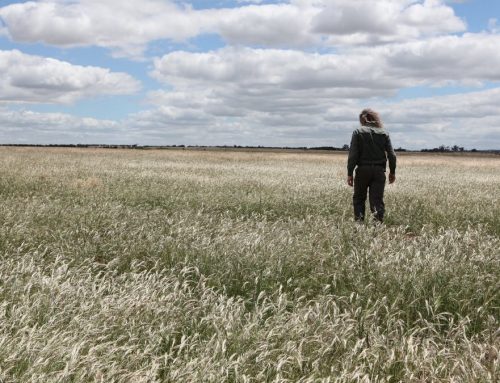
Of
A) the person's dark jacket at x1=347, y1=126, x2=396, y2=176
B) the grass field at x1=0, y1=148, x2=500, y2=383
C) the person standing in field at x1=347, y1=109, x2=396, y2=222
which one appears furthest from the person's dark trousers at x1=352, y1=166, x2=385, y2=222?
the grass field at x1=0, y1=148, x2=500, y2=383

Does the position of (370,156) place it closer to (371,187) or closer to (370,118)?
(371,187)

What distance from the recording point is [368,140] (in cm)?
1041

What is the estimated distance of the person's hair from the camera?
1052cm

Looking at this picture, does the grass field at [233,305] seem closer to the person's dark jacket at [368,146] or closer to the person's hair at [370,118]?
the person's dark jacket at [368,146]

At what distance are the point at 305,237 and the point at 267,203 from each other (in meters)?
6.02

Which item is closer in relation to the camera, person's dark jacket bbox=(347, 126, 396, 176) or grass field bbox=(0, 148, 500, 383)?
grass field bbox=(0, 148, 500, 383)

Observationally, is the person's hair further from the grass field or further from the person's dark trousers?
the grass field

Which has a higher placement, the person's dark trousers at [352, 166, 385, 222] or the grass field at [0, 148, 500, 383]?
the person's dark trousers at [352, 166, 385, 222]

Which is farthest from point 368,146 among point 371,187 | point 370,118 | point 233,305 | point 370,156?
point 233,305

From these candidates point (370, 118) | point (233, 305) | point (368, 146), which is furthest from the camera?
point (370, 118)

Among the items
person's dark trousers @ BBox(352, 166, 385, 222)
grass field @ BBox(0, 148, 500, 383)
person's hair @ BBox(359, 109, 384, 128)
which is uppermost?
person's hair @ BBox(359, 109, 384, 128)

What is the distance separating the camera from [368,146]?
10414 millimetres

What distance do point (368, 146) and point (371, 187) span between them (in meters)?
0.88

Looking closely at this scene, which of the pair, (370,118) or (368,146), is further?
(370,118)
